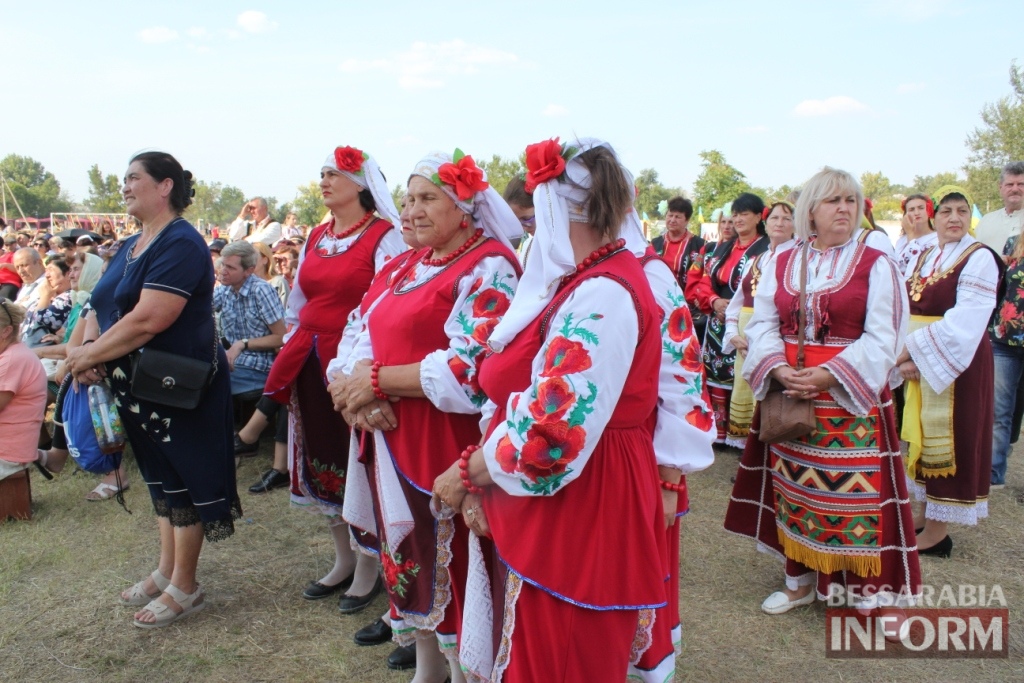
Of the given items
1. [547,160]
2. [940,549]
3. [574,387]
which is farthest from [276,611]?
[940,549]

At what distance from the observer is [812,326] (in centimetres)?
320

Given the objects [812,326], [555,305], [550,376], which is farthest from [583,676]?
[812,326]

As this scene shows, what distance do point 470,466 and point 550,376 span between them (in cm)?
39

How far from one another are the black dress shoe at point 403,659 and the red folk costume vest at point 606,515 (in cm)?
144

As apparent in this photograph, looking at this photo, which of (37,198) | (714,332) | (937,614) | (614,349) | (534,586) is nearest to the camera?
(614,349)

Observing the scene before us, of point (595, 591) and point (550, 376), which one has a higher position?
point (550, 376)

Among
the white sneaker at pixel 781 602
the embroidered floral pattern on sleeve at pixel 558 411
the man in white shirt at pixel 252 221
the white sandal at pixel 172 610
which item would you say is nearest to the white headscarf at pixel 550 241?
the embroidered floral pattern on sleeve at pixel 558 411

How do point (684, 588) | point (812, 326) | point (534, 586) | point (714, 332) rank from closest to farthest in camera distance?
1. point (534, 586)
2. point (812, 326)
3. point (684, 588)
4. point (714, 332)

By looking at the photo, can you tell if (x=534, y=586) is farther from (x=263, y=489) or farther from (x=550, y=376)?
(x=263, y=489)

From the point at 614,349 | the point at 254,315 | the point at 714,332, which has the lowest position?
the point at 714,332

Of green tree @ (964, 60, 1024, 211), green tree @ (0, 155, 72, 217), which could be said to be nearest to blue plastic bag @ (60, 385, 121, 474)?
green tree @ (964, 60, 1024, 211)

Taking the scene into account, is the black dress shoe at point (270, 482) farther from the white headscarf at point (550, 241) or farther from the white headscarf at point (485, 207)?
the white headscarf at point (550, 241)

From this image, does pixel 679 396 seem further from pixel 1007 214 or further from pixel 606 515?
pixel 1007 214

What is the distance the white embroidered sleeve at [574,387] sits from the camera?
5.68 ft
